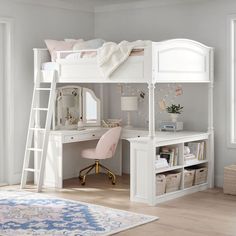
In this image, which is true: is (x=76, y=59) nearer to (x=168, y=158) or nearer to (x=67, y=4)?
(x=67, y=4)

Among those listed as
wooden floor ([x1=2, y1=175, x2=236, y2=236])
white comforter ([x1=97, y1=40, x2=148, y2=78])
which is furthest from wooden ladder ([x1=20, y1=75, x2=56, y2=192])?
white comforter ([x1=97, y1=40, x2=148, y2=78])

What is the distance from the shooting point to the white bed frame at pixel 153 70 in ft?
19.1

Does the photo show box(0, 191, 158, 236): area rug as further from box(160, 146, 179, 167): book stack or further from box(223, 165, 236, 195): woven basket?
box(223, 165, 236, 195): woven basket

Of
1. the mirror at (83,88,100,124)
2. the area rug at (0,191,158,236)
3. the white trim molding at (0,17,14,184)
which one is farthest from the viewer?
the mirror at (83,88,100,124)

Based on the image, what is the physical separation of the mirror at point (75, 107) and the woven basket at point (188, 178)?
1694 millimetres

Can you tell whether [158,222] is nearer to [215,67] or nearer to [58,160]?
[58,160]

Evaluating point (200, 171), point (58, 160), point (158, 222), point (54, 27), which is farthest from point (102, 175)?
point (158, 222)

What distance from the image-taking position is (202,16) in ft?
22.8

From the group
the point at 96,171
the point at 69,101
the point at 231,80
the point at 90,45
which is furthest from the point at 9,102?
the point at 231,80

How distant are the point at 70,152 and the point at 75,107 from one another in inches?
25.0

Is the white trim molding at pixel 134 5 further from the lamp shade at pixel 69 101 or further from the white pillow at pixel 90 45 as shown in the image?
the lamp shade at pixel 69 101

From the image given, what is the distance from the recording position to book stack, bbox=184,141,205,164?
6.55m

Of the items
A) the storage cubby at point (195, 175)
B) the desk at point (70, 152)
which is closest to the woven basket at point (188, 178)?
the storage cubby at point (195, 175)

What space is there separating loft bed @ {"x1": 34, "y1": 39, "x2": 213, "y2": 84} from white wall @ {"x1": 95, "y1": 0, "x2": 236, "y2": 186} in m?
0.23
